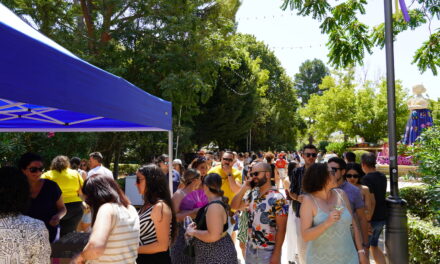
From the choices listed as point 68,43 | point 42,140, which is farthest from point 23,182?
point 68,43

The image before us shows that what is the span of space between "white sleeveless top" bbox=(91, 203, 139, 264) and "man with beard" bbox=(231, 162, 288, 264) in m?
1.35

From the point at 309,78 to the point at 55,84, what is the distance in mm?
88646

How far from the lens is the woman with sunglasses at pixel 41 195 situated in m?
4.64

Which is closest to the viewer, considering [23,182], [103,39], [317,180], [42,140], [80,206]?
[23,182]

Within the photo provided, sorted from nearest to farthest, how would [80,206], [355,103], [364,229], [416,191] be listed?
[364,229] → [80,206] → [416,191] → [355,103]

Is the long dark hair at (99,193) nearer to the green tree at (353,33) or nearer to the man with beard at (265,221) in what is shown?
the man with beard at (265,221)

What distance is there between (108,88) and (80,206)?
3462 millimetres

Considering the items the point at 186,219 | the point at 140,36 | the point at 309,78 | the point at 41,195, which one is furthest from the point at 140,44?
the point at 309,78

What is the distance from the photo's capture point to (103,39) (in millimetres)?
15414

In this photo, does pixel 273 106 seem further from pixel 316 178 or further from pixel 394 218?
pixel 316 178

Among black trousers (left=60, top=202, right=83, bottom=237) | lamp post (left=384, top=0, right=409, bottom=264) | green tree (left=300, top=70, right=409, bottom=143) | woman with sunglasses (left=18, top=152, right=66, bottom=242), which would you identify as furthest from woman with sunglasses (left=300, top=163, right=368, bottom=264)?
green tree (left=300, top=70, right=409, bottom=143)

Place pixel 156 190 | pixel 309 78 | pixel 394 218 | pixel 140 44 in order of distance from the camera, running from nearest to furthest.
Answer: pixel 156 190 < pixel 394 218 < pixel 140 44 < pixel 309 78

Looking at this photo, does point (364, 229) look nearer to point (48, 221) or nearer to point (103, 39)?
point (48, 221)

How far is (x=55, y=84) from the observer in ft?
9.37
